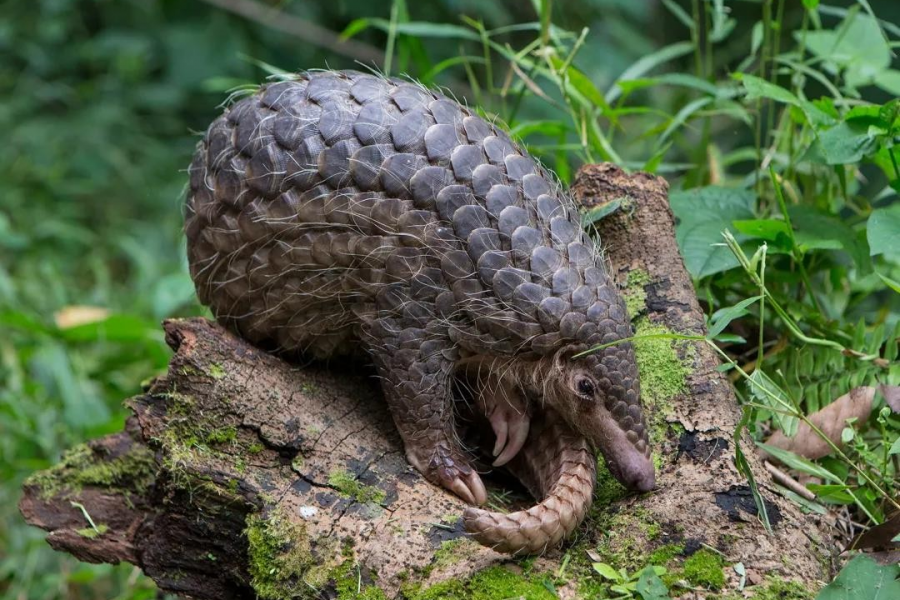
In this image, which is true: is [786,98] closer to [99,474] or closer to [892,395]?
[892,395]

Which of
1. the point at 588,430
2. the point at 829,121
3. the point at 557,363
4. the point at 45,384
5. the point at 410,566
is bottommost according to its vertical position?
the point at 45,384

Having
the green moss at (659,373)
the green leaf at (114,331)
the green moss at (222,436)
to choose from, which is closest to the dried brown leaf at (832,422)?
the green moss at (659,373)

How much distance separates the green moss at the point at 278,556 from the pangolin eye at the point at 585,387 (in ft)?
2.75

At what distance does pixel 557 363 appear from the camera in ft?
8.81

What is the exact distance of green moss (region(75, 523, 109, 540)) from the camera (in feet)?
9.70

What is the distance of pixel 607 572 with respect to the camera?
234cm

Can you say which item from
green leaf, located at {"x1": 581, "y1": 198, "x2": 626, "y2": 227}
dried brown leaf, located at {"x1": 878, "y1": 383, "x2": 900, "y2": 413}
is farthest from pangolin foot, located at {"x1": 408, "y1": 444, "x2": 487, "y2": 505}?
dried brown leaf, located at {"x1": 878, "y1": 383, "x2": 900, "y2": 413}

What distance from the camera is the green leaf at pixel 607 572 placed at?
7.64 feet

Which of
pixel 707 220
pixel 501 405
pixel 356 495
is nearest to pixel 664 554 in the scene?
pixel 501 405

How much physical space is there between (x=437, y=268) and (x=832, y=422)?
50.5 inches

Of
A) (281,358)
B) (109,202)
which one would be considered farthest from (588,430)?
(109,202)

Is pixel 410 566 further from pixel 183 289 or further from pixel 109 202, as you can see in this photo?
pixel 109 202

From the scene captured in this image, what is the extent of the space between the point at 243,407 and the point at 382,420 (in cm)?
46

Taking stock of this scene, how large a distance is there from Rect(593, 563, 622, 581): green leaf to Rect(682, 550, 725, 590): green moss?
→ 162 millimetres
